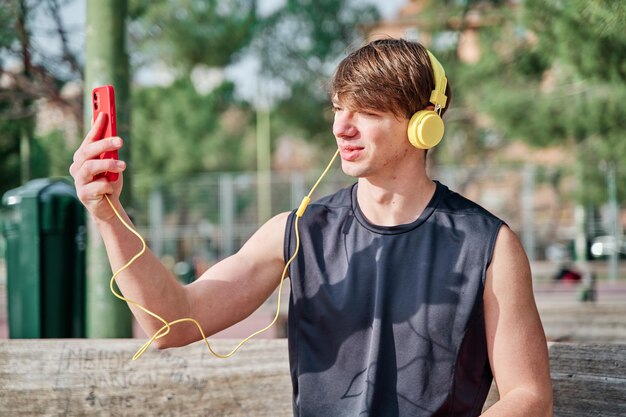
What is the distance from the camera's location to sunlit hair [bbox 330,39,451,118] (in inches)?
81.2

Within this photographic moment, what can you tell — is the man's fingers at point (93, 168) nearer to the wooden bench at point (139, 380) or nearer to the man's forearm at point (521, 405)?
the wooden bench at point (139, 380)

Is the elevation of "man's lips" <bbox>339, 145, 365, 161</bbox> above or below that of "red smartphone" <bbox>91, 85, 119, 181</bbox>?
below

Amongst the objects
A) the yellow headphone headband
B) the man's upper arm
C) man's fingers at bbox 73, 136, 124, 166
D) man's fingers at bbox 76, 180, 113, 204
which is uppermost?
the yellow headphone headband

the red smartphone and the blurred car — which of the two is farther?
the blurred car

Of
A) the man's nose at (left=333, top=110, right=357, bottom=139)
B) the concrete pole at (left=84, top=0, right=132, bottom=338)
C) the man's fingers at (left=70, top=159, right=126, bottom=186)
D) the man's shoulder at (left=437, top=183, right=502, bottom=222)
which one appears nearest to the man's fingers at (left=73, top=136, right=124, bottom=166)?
the man's fingers at (left=70, top=159, right=126, bottom=186)

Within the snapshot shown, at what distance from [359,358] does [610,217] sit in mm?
18048

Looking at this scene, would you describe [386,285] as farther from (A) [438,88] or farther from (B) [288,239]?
(A) [438,88]

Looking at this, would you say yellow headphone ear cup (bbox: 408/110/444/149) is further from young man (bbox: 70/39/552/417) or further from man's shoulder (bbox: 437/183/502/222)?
man's shoulder (bbox: 437/183/502/222)

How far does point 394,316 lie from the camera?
6.66ft

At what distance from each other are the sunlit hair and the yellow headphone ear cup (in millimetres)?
44

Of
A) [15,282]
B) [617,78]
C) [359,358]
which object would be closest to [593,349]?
[359,358]

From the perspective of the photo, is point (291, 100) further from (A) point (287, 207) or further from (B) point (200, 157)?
(B) point (200, 157)

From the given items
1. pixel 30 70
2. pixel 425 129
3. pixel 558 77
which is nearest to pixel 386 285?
pixel 425 129

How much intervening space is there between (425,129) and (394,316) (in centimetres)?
47
